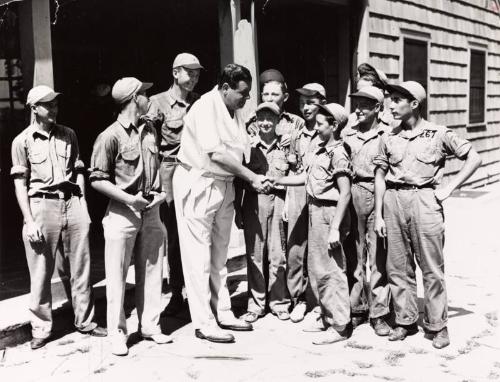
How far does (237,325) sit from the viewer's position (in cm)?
475

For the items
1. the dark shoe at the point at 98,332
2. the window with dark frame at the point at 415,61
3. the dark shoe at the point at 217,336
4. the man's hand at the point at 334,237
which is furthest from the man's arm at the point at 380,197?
the window with dark frame at the point at 415,61

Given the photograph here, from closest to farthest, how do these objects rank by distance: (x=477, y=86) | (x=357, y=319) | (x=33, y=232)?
(x=33, y=232) → (x=357, y=319) → (x=477, y=86)

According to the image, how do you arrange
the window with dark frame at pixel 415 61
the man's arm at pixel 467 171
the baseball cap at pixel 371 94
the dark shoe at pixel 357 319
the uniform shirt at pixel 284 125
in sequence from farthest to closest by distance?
the window with dark frame at pixel 415 61, the uniform shirt at pixel 284 125, the dark shoe at pixel 357 319, the baseball cap at pixel 371 94, the man's arm at pixel 467 171

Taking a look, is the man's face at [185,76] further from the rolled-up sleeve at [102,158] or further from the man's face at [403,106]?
the man's face at [403,106]

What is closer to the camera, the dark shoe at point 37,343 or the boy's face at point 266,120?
the dark shoe at point 37,343

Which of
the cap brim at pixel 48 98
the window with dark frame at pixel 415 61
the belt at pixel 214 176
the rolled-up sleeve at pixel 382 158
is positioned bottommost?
the belt at pixel 214 176

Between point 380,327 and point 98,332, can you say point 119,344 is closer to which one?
point 98,332

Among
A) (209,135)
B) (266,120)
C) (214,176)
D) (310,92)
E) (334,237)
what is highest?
(310,92)

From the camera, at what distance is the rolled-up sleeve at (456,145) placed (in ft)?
13.9

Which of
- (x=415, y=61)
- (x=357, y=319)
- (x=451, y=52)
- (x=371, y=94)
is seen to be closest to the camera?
(x=371, y=94)

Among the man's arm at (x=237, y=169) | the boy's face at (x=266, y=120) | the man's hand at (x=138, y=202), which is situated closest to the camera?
the man's hand at (x=138, y=202)

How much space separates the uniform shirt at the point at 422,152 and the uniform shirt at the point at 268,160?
927mm

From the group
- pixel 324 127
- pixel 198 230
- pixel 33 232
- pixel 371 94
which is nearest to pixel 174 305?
pixel 198 230

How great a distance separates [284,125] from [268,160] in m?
0.42
